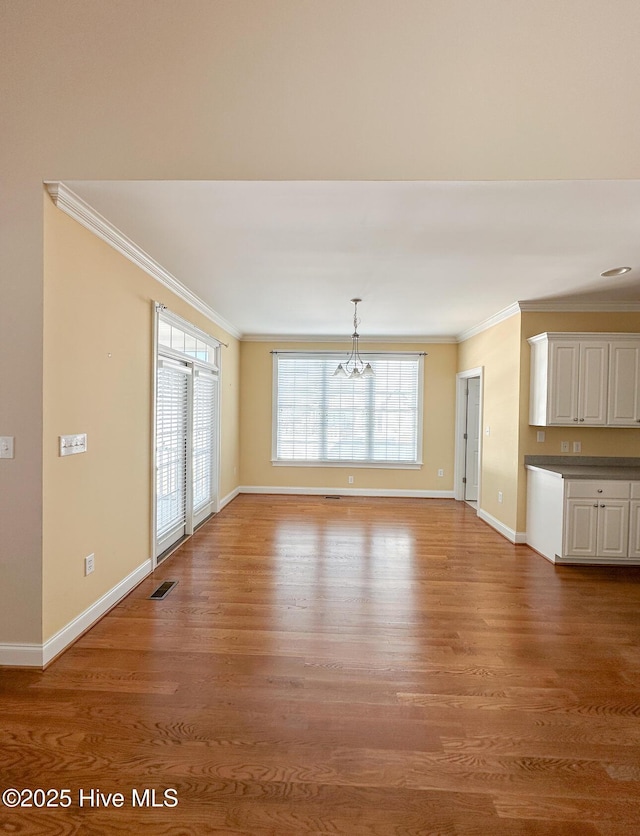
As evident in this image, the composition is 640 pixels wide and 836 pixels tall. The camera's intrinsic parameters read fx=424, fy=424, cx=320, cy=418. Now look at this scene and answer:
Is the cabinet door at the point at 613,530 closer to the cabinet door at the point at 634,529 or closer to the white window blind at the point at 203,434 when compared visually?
the cabinet door at the point at 634,529

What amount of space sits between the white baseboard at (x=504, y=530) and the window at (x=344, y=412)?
1674 millimetres

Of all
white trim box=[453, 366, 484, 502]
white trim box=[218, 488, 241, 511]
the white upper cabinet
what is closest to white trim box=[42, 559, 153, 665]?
white trim box=[218, 488, 241, 511]

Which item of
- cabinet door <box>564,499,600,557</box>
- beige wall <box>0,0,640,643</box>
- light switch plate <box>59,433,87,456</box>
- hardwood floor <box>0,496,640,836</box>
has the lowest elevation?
hardwood floor <box>0,496,640,836</box>

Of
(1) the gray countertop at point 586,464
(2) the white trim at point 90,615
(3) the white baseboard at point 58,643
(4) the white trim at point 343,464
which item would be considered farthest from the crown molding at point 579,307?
(3) the white baseboard at point 58,643

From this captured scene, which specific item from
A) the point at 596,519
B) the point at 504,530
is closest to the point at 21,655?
the point at 596,519

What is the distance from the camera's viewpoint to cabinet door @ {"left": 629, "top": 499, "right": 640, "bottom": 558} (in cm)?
406

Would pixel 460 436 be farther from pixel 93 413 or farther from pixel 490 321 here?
pixel 93 413

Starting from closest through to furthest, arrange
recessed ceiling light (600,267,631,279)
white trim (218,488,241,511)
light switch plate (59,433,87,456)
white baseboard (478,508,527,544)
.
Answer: light switch plate (59,433,87,456) < recessed ceiling light (600,267,631,279) < white baseboard (478,508,527,544) < white trim (218,488,241,511)

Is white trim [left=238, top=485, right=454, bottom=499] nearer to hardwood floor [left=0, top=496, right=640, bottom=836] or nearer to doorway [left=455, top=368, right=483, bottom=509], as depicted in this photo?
doorway [left=455, top=368, right=483, bottom=509]

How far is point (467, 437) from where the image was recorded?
23.1 feet

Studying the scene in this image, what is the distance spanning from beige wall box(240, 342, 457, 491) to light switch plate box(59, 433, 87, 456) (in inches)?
182

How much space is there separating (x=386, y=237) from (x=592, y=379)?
289 centimetres

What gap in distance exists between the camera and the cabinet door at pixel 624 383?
14.2ft

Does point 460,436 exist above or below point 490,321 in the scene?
below
